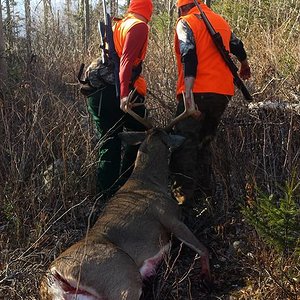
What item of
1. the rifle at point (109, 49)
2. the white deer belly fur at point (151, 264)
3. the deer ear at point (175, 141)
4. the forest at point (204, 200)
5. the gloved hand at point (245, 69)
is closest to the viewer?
the forest at point (204, 200)

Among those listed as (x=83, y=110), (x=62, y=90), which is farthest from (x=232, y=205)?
(x=62, y=90)

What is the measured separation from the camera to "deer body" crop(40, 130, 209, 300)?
3104mm

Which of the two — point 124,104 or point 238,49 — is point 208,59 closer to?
point 238,49

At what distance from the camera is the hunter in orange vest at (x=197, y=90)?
4.44m

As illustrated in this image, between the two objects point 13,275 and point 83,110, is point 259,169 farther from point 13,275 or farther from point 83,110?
point 83,110

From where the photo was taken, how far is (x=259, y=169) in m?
4.54

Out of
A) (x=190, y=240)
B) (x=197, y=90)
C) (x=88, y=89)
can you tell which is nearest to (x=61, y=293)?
(x=190, y=240)

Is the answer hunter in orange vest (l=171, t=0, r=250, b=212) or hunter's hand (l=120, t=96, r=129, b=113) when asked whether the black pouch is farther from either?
hunter in orange vest (l=171, t=0, r=250, b=212)

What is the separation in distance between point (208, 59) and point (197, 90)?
1.02 ft

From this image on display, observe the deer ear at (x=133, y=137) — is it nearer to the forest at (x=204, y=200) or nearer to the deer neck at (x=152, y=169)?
the deer neck at (x=152, y=169)

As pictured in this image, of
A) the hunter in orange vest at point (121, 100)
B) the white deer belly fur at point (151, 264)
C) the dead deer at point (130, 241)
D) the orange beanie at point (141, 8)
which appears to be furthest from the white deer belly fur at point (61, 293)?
the orange beanie at point (141, 8)

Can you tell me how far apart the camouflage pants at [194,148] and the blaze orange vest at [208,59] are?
86 mm

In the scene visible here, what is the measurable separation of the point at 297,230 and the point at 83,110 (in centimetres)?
418

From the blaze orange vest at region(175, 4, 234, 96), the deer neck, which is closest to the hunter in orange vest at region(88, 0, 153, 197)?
the deer neck
